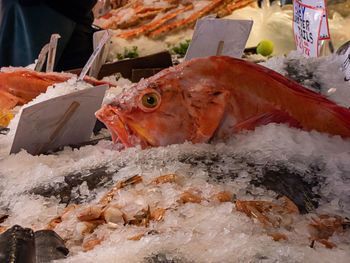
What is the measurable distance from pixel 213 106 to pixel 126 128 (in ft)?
1.18

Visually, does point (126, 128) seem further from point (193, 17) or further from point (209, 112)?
point (193, 17)

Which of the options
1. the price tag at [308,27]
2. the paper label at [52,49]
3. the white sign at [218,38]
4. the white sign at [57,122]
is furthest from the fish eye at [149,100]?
the price tag at [308,27]

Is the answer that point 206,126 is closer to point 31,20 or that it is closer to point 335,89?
point 335,89

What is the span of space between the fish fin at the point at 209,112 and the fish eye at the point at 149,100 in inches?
6.1

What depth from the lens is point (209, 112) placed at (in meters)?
1.50

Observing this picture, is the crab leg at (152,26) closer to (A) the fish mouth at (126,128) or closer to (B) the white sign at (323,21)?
(B) the white sign at (323,21)

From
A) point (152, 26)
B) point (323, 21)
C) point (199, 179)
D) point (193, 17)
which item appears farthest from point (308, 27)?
point (152, 26)

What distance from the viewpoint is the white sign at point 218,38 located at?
236cm

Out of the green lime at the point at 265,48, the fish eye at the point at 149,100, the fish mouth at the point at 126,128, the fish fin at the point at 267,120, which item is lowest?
the green lime at the point at 265,48

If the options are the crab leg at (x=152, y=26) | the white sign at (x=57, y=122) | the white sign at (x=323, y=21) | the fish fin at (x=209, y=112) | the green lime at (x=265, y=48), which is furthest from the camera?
the crab leg at (x=152, y=26)

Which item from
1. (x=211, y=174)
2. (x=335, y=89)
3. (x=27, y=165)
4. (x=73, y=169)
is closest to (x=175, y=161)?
(x=211, y=174)

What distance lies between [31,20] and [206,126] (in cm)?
385

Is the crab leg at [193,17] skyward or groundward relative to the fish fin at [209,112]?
groundward

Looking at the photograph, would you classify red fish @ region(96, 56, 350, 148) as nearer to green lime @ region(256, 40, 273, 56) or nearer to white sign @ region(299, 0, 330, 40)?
white sign @ region(299, 0, 330, 40)
